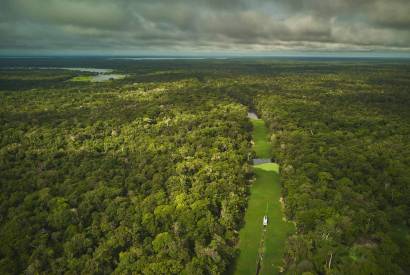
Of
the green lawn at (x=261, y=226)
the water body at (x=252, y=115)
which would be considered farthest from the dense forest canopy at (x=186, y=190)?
the water body at (x=252, y=115)

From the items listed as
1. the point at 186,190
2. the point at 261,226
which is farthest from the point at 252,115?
the point at 261,226

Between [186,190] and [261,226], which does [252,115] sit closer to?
[186,190]

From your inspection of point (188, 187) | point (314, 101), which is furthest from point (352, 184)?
point (314, 101)

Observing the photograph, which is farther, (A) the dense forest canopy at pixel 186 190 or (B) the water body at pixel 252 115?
(B) the water body at pixel 252 115

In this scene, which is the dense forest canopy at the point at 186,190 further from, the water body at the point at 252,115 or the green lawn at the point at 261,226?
the water body at the point at 252,115

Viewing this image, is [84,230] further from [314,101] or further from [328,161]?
[314,101]
